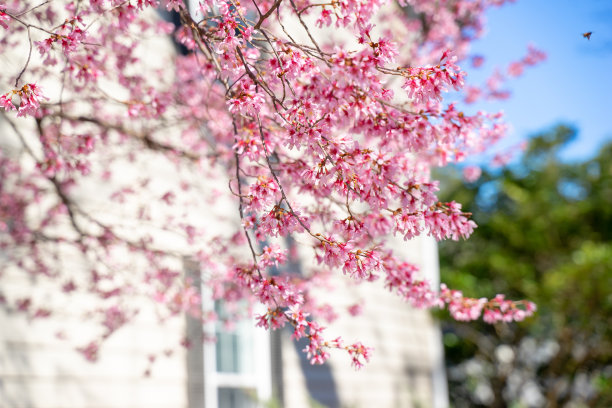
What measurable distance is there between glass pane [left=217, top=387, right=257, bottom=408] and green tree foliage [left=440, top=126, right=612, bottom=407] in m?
5.01

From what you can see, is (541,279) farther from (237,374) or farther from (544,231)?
(237,374)

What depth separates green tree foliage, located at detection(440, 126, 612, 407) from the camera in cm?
1012

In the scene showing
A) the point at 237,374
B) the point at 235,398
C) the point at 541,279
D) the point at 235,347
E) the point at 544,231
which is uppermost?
the point at 544,231

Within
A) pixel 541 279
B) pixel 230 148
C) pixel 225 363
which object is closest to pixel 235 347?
pixel 225 363

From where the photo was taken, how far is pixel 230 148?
17.4 feet

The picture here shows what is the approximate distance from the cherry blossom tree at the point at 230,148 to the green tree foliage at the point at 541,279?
3.35 m

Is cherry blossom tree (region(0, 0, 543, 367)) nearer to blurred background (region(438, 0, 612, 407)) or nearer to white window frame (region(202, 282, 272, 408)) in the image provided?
white window frame (region(202, 282, 272, 408))

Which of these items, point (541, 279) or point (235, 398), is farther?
point (541, 279)

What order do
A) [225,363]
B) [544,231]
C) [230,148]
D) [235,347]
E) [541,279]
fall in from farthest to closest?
[544,231], [541,279], [235,347], [225,363], [230,148]

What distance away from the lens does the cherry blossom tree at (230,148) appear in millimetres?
2682

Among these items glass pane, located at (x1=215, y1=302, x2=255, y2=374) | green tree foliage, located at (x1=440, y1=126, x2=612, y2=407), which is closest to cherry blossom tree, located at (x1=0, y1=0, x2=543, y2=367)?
glass pane, located at (x1=215, y1=302, x2=255, y2=374)

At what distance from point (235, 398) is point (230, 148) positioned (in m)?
2.18

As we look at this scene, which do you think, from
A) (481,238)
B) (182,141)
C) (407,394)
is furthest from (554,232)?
(182,141)

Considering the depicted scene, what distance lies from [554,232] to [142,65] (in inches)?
381
